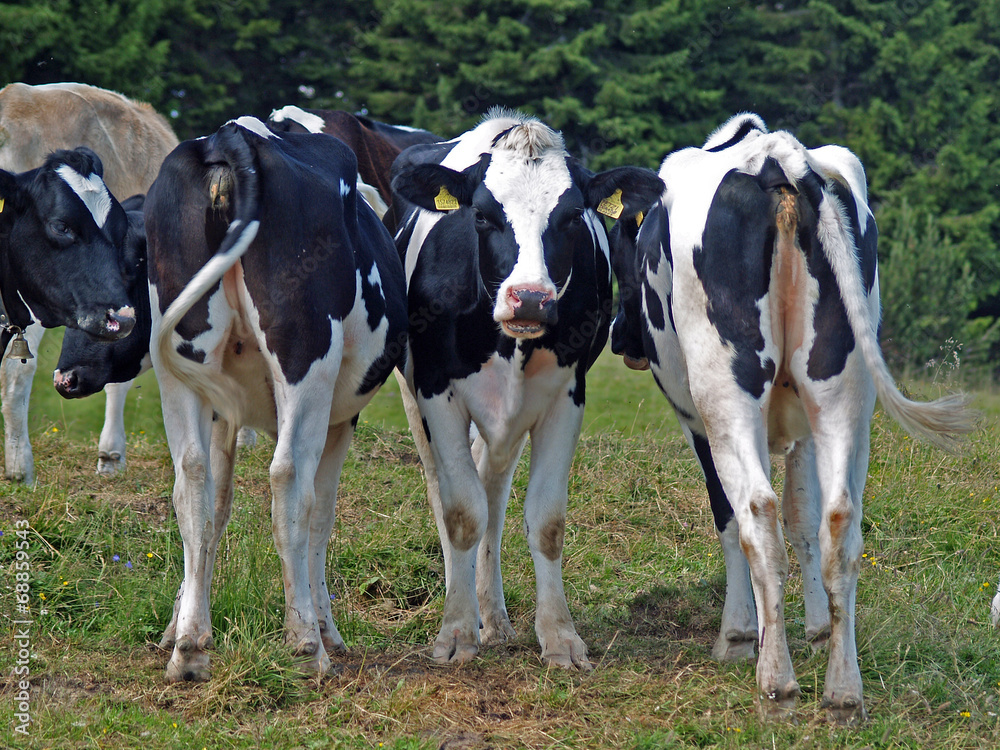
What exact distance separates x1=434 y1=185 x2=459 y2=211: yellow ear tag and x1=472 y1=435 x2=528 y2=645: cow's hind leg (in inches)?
48.6

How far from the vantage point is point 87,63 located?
20203 millimetres

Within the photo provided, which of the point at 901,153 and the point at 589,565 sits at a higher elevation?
the point at 901,153

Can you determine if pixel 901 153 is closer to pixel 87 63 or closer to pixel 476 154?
pixel 87 63

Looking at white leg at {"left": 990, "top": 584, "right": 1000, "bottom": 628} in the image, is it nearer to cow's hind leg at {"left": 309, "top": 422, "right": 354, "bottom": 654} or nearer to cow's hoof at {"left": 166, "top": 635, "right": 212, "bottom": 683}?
cow's hind leg at {"left": 309, "top": 422, "right": 354, "bottom": 654}

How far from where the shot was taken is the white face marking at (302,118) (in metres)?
8.90

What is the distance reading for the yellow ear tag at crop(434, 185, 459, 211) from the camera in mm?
5195

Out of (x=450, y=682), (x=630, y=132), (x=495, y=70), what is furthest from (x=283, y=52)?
(x=450, y=682)

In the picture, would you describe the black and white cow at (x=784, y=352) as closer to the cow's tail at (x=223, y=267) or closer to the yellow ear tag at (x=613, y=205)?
the yellow ear tag at (x=613, y=205)

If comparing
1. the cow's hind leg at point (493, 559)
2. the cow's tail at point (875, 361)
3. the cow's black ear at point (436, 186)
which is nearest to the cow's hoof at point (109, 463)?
the cow's hind leg at point (493, 559)

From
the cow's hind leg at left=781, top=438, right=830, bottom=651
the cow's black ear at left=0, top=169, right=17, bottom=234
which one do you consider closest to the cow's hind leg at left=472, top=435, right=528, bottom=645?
the cow's hind leg at left=781, top=438, right=830, bottom=651

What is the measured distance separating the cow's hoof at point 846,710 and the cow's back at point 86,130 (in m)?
6.82

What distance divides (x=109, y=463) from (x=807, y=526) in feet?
17.1

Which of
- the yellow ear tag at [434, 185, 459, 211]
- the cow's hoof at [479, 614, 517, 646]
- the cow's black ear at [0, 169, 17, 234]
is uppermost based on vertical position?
the yellow ear tag at [434, 185, 459, 211]

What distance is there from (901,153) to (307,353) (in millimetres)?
23267
